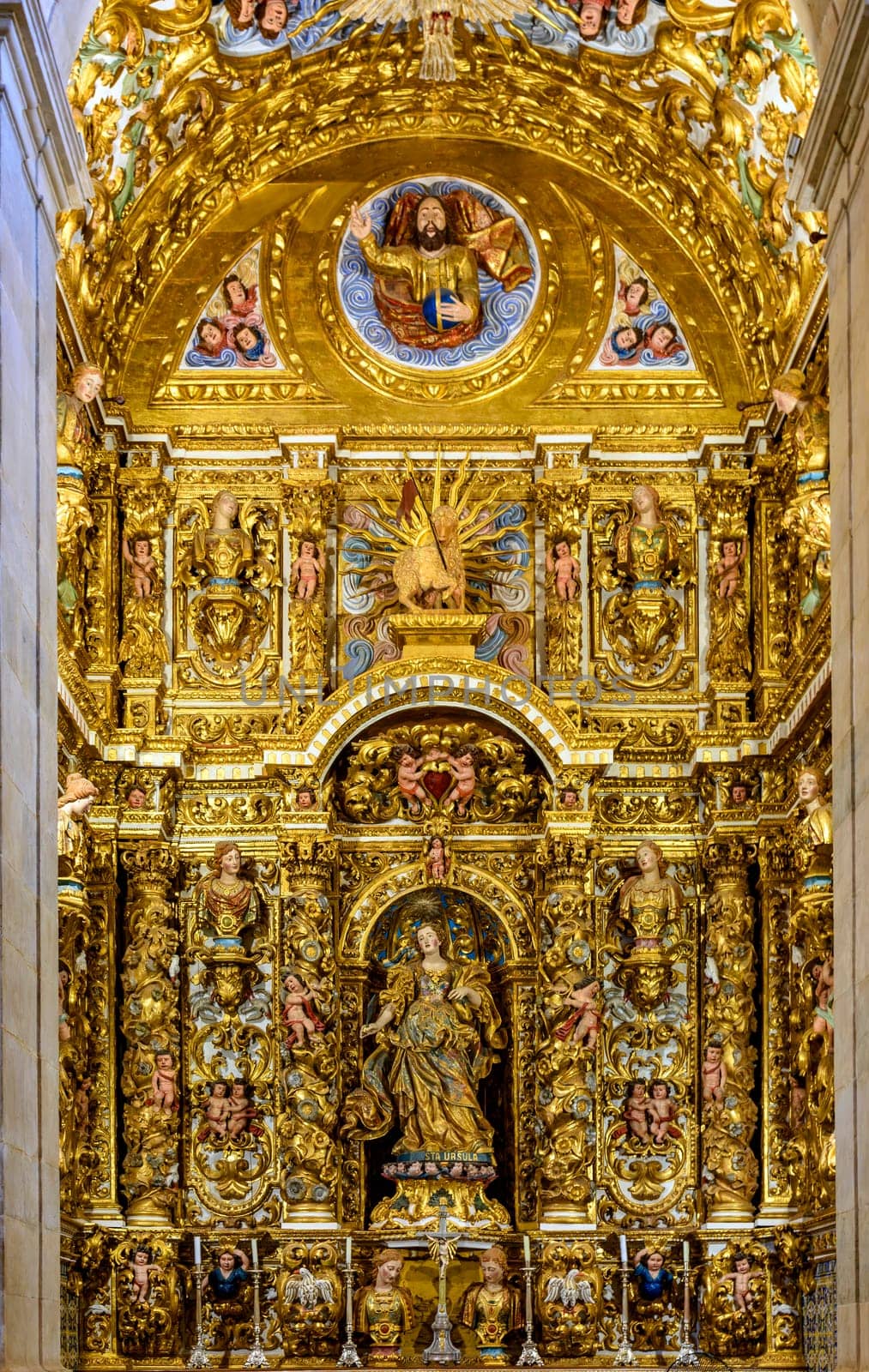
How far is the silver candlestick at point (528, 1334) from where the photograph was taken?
22000mm

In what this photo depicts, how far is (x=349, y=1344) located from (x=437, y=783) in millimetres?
5491

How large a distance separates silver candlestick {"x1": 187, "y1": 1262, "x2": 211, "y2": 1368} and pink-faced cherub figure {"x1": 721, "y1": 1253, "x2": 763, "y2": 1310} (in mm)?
4799

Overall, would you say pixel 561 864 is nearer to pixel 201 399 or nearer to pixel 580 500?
pixel 580 500

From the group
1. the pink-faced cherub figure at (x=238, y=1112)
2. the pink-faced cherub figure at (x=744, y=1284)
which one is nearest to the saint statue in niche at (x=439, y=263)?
the pink-faced cherub figure at (x=238, y=1112)

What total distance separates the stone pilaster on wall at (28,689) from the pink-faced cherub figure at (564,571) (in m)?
9.59

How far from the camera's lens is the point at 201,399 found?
994 inches

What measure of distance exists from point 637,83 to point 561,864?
772 cm

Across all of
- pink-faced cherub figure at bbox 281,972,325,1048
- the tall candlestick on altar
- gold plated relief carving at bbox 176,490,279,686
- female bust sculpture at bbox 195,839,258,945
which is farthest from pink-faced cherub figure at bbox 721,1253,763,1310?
gold plated relief carving at bbox 176,490,279,686

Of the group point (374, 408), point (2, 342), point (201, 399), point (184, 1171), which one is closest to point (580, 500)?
point (374, 408)

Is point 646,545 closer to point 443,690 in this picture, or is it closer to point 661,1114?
point 443,690

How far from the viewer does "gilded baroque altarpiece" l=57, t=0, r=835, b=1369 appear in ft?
74.8

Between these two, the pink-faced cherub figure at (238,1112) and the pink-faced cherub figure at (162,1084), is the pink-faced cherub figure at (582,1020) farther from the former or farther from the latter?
the pink-faced cherub figure at (162,1084)

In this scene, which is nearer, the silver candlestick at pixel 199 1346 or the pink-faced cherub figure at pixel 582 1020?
the silver candlestick at pixel 199 1346

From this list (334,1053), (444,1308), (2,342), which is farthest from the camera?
(334,1053)
